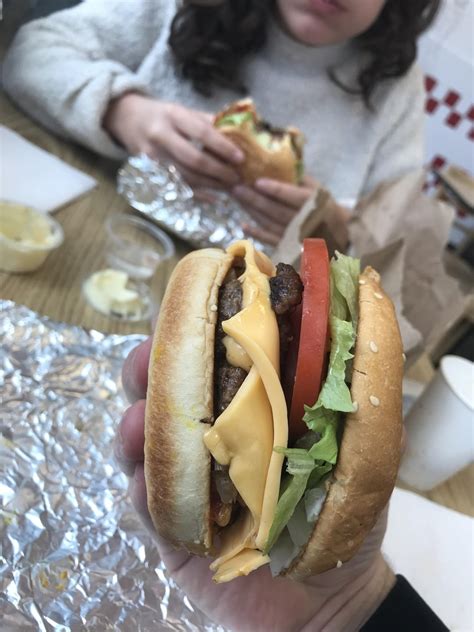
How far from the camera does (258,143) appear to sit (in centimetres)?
180

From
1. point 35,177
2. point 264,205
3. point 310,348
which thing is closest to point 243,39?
point 264,205

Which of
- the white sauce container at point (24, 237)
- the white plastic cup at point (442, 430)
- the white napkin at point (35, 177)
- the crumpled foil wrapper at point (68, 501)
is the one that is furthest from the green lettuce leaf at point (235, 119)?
the white plastic cup at point (442, 430)

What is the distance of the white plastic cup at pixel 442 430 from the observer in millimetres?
1306

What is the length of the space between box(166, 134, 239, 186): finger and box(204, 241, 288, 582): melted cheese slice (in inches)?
44.3

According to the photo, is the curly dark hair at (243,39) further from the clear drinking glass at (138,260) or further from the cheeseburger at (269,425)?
the cheeseburger at (269,425)

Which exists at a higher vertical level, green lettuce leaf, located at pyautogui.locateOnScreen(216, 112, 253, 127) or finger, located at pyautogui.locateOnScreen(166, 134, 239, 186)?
green lettuce leaf, located at pyautogui.locateOnScreen(216, 112, 253, 127)

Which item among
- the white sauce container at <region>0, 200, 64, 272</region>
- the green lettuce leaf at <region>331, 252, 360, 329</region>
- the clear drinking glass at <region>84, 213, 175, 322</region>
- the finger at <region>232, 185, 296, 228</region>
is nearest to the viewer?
the green lettuce leaf at <region>331, 252, 360, 329</region>

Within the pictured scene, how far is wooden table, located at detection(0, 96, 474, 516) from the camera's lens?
1326 millimetres

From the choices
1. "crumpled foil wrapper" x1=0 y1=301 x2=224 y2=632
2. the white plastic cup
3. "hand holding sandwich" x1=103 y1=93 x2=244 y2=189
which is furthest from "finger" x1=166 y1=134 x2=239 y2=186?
the white plastic cup

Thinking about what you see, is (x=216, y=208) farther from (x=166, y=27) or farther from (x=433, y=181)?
(x=433, y=181)

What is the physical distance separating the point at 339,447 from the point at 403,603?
1.43 feet

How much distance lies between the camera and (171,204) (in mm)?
1815

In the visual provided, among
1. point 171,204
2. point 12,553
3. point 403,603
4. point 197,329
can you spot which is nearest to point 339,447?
point 197,329

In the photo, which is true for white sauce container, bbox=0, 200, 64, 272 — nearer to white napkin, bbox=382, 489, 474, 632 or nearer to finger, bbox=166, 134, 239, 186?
finger, bbox=166, 134, 239, 186
